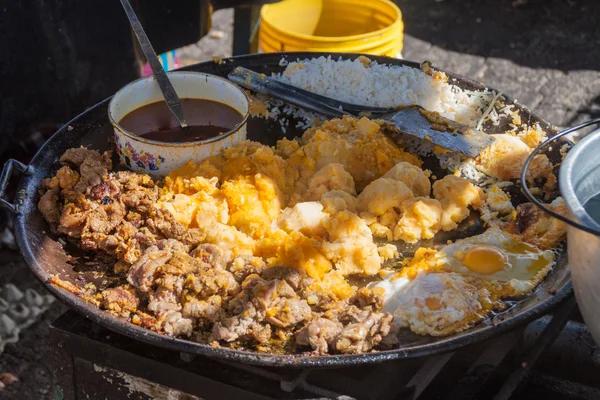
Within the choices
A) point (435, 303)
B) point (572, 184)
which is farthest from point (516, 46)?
point (572, 184)

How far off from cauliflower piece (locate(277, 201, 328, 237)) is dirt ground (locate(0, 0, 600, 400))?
3594mm

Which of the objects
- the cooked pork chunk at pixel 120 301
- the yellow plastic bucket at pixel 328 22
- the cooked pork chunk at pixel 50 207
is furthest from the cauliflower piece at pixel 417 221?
the yellow plastic bucket at pixel 328 22

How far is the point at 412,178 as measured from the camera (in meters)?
2.57

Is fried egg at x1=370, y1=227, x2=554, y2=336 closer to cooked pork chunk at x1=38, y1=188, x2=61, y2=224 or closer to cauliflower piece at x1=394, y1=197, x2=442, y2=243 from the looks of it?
cauliflower piece at x1=394, y1=197, x2=442, y2=243

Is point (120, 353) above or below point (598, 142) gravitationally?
below

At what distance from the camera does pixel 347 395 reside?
2.03 meters

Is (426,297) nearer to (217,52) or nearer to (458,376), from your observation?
(458,376)

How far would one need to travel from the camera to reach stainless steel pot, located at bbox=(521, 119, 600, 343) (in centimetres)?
161

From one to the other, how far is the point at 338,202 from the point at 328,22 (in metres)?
2.24

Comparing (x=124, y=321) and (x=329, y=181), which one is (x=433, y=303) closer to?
(x=329, y=181)

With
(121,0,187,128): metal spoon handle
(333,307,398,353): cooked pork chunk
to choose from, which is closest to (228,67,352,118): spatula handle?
(121,0,187,128): metal spoon handle

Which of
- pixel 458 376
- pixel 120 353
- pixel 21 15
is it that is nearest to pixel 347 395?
pixel 458 376

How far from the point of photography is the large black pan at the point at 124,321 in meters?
1.87

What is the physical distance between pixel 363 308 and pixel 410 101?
1.24 meters
